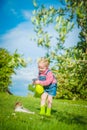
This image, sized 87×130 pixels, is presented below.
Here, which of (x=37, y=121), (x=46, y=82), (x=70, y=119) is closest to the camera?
(x=37, y=121)

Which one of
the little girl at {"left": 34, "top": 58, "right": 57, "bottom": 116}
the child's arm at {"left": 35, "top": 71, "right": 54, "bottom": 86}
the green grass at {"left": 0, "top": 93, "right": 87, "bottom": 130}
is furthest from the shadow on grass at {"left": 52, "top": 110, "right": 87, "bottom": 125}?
the child's arm at {"left": 35, "top": 71, "right": 54, "bottom": 86}

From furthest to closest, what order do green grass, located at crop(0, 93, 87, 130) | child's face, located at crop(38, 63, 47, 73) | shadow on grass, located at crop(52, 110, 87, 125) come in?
child's face, located at crop(38, 63, 47, 73), shadow on grass, located at crop(52, 110, 87, 125), green grass, located at crop(0, 93, 87, 130)

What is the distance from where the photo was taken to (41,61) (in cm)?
1080

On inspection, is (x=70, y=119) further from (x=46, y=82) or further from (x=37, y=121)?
(x=37, y=121)

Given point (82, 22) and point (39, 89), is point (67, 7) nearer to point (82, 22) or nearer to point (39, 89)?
point (82, 22)

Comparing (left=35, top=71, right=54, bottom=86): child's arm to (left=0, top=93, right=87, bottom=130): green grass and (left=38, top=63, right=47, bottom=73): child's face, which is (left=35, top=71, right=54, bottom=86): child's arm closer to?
(left=38, top=63, right=47, bottom=73): child's face

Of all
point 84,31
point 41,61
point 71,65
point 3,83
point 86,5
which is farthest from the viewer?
point 3,83

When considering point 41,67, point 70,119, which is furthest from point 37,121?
point 41,67

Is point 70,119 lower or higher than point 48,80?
lower

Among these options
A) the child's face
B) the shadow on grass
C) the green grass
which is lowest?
the shadow on grass

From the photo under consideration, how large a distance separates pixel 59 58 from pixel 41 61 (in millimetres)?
740

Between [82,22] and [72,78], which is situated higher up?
[82,22]

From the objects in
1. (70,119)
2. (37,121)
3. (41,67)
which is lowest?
(70,119)

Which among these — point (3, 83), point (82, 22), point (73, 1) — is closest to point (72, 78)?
point (82, 22)
